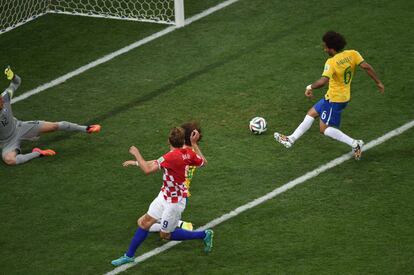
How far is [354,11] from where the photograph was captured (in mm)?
16812

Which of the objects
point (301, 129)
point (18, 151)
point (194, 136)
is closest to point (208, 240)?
point (194, 136)

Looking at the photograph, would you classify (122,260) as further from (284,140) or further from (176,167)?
(284,140)

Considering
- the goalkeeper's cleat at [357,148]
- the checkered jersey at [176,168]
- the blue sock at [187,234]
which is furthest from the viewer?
the goalkeeper's cleat at [357,148]

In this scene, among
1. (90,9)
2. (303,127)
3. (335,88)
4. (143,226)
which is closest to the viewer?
(143,226)

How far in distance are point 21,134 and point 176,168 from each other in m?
3.73

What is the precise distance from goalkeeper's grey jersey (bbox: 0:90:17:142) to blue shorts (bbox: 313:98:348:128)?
4207 millimetres

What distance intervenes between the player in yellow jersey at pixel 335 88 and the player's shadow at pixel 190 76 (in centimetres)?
266

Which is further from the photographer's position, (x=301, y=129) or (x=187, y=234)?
(x=301, y=129)

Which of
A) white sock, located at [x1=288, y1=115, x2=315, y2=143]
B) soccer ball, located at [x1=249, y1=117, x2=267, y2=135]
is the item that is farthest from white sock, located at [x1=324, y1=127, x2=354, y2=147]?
soccer ball, located at [x1=249, y1=117, x2=267, y2=135]

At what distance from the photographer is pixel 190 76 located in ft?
49.7

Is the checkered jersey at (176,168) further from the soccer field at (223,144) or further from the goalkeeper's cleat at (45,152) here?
the goalkeeper's cleat at (45,152)

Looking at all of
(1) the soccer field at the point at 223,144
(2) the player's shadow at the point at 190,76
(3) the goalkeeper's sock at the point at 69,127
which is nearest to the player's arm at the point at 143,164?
(1) the soccer field at the point at 223,144

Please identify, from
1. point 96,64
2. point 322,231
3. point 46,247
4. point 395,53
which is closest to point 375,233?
point 322,231

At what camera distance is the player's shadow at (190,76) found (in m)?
14.2
